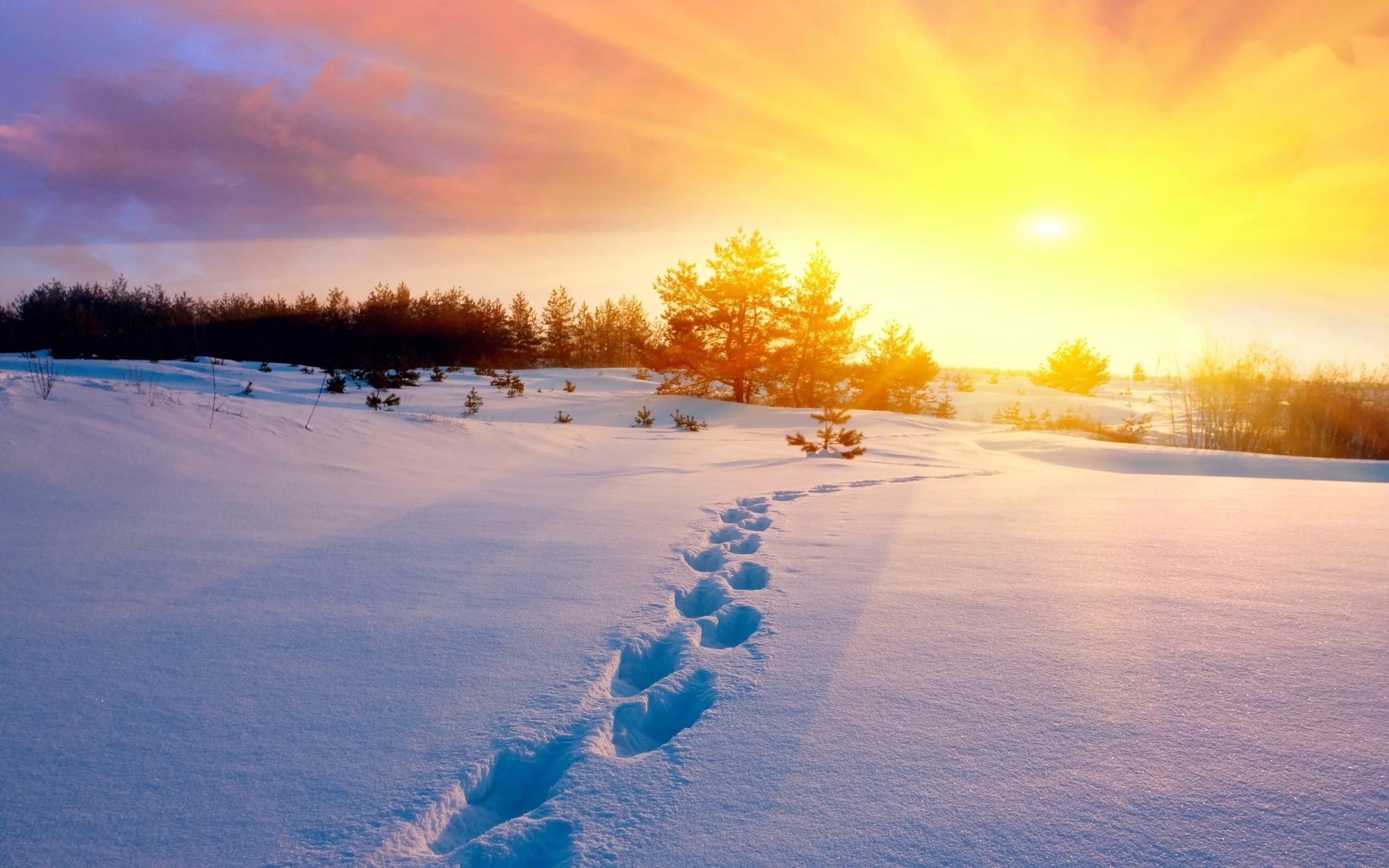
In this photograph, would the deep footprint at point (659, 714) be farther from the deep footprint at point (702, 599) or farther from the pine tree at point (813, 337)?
the pine tree at point (813, 337)

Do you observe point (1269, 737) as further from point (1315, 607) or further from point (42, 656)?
point (42, 656)

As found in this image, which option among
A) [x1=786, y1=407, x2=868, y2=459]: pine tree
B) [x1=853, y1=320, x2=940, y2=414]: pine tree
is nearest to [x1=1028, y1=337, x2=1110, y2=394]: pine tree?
[x1=853, y1=320, x2=940, y2=414]: pine tree

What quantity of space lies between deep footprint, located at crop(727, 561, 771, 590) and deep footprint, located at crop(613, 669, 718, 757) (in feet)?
2.50

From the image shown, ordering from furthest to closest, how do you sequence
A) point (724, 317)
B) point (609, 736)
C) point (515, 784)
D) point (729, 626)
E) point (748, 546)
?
point (724, 317)
point (748, 546)
point (729, 626)
point (609, 736)
point (515, 784)

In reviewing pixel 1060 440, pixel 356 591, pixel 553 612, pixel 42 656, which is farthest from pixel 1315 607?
pixel 1060 440

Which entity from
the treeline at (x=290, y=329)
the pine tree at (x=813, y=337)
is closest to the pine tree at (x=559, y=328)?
the treeline at (x=290, y=329)

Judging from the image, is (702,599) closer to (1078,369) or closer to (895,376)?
(895,376)

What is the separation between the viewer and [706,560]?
2.71 metres

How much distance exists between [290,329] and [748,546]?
2177 centimetres

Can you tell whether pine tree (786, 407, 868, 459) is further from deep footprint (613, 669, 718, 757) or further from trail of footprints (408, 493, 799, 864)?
deep footprint (613, 669, 718, 757)

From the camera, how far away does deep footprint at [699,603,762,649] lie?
6.19ft

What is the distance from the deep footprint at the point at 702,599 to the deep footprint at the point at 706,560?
0.23 metres

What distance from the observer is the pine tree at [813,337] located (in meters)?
16.1

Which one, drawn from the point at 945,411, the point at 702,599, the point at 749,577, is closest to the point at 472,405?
the point at 749,577
